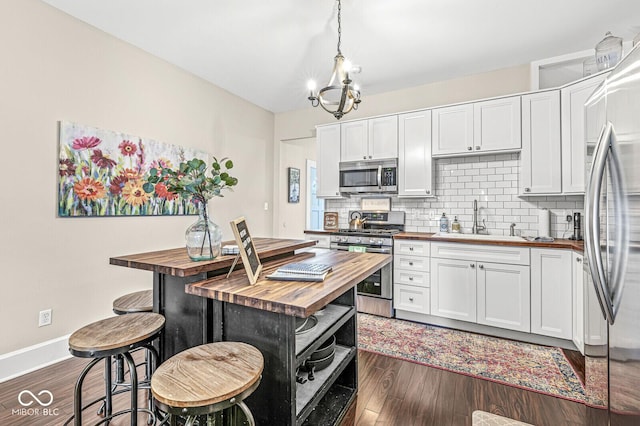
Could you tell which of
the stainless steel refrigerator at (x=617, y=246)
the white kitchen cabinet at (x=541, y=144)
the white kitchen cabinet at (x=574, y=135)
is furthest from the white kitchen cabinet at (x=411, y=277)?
the stainless steel refrigerator at (x=617, y=246)

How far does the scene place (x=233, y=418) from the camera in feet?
4.43

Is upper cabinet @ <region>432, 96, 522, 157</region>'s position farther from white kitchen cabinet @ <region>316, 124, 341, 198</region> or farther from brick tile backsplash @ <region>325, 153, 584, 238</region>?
white kitchen cabinet @ <region>316, 124, 341, 198</region>

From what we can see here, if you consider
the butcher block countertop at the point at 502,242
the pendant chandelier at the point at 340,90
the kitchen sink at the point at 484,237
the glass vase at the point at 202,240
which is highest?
the pendant chandelier at the point at 340,90

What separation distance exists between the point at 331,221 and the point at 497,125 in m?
2.36

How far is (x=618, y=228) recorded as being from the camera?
1085mm

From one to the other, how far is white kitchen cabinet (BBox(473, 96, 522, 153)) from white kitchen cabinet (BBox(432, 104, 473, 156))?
0.20 feet

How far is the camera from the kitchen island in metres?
1.27

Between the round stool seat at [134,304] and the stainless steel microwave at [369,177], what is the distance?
2722 mm

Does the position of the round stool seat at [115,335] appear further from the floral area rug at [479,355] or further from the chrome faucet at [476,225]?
the chrome faucet at [476,225]

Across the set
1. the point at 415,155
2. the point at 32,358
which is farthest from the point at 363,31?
the point at 32,358

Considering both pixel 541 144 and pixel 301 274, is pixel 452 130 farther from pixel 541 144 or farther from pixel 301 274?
pixel 301 274

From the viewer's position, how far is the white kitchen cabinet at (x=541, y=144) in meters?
2.97

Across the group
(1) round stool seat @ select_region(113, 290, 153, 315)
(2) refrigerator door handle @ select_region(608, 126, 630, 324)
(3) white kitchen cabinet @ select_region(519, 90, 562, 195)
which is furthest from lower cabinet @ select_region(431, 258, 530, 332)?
(1) round stool seat @ select_region(113, 290, 153, 315)

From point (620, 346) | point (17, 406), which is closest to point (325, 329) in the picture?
point (620, 346)
